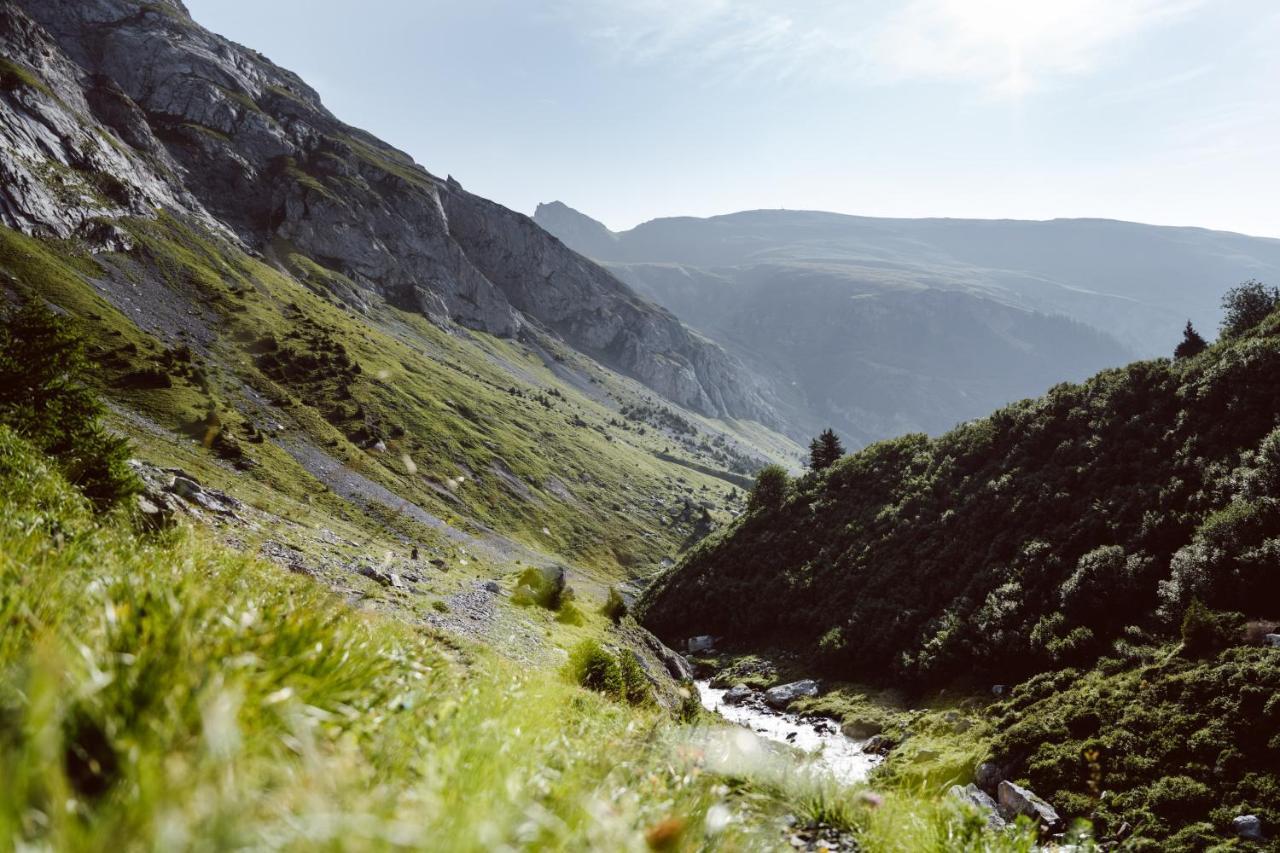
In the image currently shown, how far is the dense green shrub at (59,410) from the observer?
13.9m

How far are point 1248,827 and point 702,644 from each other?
4015 centimetres

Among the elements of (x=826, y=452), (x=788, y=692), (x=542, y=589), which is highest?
(x=826, y=452)

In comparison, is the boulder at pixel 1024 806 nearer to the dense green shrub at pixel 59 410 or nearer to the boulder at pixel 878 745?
the boulder at pixel 878 745

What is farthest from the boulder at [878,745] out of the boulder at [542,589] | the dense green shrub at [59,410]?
the dense green shrub at [59,410]

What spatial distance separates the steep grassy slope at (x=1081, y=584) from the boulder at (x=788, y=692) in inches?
98.2

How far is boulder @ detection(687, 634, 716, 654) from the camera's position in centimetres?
5375

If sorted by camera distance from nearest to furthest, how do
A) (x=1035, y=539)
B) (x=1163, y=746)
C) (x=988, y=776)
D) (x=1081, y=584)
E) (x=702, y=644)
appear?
(x=1163, y=746) < (x=988, y=776) < (x=1081, y=584) < (x=1035, y=539) < (x=702, y=644)

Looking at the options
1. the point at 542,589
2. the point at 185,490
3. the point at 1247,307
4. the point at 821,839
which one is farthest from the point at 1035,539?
the point at 185,490

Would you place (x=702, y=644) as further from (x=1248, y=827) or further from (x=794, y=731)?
(x=1248, y=827)

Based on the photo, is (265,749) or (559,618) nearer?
(265,749)

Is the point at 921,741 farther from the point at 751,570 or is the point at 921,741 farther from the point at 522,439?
the point at 522,439

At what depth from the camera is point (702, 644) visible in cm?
5419

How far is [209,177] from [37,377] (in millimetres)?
229905

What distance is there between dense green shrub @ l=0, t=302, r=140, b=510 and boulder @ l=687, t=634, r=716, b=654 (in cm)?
4561
